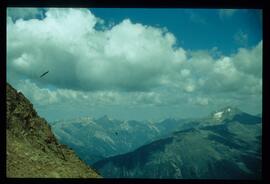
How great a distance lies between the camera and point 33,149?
14.3 metres

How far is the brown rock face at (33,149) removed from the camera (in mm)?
11219

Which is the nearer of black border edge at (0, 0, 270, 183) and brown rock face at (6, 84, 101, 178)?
black border edge at (0, 0, 270, 183)

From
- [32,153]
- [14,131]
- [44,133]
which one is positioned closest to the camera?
[32,153]

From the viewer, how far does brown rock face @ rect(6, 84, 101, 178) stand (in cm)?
1122
